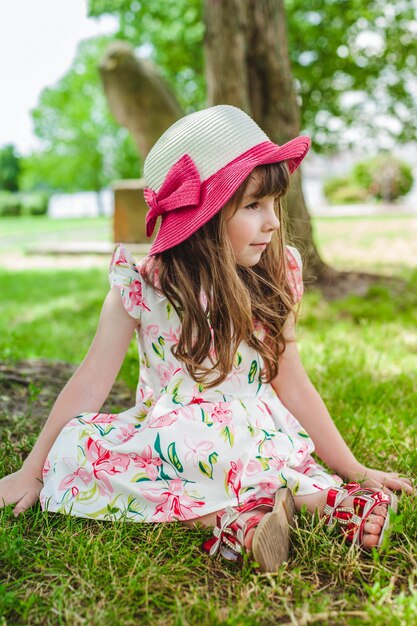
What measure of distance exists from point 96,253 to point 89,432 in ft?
27.2

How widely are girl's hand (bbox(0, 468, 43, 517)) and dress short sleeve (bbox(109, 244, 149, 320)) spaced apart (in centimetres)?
59

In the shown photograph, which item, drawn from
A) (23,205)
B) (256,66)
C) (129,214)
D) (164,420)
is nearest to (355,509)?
(164,420)

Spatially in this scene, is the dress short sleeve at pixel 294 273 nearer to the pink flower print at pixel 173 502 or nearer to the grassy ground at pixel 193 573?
the grassy ground at pixel 193 573

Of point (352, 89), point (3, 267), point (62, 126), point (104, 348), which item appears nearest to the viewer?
point (104, 348)

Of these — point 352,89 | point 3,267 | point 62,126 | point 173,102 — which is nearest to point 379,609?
point 3,267

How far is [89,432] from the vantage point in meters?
2.01

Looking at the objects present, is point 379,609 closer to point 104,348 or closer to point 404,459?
point 404,459

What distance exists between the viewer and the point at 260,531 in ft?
5.34

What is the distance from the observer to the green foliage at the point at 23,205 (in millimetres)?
32844

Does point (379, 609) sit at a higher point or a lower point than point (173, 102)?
lower

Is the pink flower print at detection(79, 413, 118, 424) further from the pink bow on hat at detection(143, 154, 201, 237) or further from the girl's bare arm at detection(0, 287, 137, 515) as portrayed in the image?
the pink bow on hat at detection(143, 154, 201, 237)

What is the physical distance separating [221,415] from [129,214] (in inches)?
308

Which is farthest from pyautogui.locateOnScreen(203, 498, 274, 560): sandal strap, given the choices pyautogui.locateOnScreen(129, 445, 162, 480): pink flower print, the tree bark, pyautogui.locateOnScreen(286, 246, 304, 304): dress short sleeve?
the tree bark

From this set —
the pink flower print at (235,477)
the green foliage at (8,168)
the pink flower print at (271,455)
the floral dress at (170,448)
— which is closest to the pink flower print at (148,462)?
the floral dress at (170,448)
